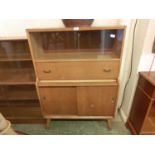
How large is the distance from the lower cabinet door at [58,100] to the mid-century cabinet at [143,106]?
26.5 inches

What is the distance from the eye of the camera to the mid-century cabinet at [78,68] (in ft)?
4.37

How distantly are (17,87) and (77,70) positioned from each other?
0.96 m

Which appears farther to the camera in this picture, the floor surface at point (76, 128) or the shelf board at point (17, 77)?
the floor surface at point (76, 128)

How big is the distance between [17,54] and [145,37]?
1.37 meters

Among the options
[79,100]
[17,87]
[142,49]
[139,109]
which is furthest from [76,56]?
[17,87]

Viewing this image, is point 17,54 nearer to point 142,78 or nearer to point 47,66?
point 47,66

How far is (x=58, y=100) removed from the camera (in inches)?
61.0

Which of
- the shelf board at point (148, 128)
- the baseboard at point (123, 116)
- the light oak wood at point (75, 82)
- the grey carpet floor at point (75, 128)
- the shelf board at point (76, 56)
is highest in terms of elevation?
the shelf board at point (76, 56)

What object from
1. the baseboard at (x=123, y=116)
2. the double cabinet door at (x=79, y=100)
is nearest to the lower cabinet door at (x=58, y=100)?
the double cabinet door at (x=79, y=100)

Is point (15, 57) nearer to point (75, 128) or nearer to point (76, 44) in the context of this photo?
point (76, 44)

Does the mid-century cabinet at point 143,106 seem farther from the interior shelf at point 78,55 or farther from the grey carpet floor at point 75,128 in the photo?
the interior shelf at point 78,55

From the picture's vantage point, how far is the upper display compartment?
1.33 m

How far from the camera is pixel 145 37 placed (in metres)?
1.29
